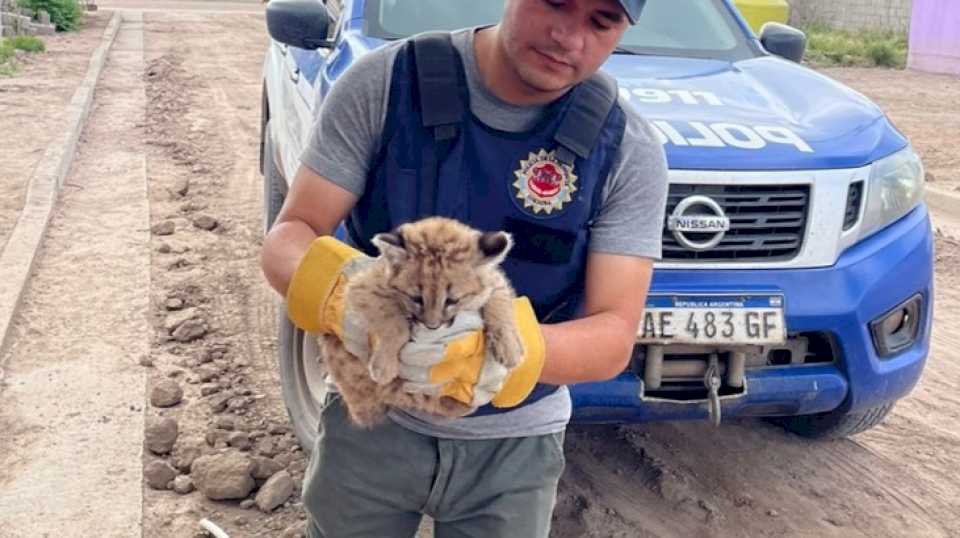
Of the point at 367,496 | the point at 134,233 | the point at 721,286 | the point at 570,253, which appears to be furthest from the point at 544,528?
the point at 134,233

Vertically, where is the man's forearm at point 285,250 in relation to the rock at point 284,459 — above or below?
above

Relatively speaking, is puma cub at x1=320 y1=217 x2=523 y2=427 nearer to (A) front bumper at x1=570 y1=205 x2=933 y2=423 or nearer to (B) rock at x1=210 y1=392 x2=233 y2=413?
(A) front bumper at x1=570 y1=205 x2=933 y2=423

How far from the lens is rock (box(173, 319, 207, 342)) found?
5320 millimetres

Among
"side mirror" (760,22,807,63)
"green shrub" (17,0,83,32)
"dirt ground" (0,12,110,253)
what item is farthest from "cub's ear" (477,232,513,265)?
"green shrub" (17,0,83,32)

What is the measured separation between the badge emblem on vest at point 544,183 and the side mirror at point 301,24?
8.67ft

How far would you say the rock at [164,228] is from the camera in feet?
23.2

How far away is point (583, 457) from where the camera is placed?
4.37 meters

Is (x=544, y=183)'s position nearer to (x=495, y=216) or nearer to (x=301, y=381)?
(x=495, y=216)

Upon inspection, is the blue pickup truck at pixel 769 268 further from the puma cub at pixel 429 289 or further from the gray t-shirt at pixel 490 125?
the puma cub at pixel 429 289

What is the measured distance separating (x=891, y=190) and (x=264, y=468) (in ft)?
7.65

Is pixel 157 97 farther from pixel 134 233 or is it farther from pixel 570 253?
pixel 570 253

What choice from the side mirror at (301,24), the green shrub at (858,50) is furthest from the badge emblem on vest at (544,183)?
the green shrub at (858,50)

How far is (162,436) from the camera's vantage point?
4211 mm

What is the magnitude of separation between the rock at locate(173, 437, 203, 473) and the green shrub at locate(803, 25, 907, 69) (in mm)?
17268
